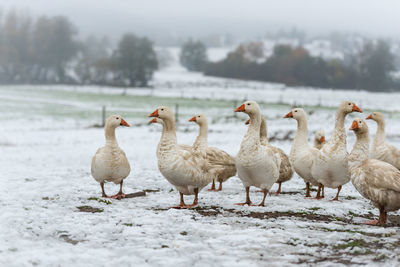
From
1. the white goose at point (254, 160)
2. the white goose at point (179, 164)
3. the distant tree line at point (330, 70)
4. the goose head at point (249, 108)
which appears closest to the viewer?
the white goose at point (179, 164)

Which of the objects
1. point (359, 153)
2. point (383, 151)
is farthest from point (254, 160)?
point (383, 151)

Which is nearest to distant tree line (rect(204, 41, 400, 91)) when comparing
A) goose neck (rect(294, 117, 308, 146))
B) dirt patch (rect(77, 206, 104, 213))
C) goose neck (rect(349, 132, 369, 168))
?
goose neck (rect(294, 117, 308, 146))

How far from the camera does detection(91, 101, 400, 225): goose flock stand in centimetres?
730

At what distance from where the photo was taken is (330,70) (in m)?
84.6

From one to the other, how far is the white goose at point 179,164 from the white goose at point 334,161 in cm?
238

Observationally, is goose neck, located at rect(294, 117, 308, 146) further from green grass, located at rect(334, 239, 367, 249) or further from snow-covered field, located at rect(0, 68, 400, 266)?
green grass, located at rect(334, 239, 367, 249)

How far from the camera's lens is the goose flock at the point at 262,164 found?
7.30 metres

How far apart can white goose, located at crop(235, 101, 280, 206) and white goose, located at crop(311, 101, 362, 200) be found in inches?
42.8

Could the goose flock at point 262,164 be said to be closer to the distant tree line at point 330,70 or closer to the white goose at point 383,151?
the white goose at point 383,151

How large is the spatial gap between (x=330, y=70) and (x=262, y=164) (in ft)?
266

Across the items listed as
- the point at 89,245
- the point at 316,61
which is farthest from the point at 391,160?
the point at 316,61

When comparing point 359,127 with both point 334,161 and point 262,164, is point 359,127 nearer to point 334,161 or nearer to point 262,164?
point 334,161

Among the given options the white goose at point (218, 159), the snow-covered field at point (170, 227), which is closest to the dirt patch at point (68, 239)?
the snow-covered field at point (170, 227)

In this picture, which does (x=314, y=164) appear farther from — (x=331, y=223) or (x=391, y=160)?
(x=391, y=160)
